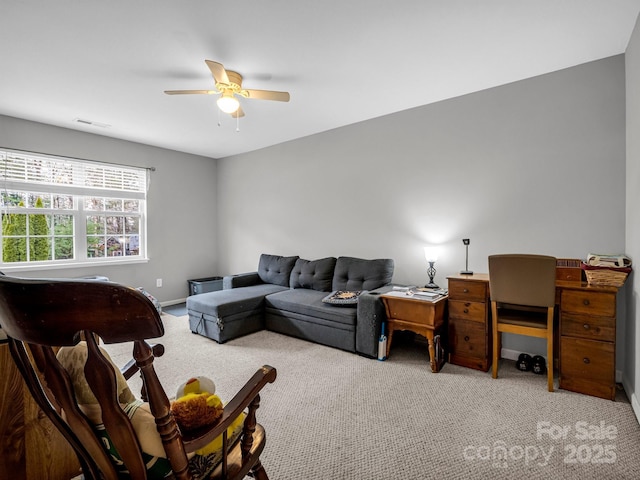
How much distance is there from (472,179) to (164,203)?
433 centimetres

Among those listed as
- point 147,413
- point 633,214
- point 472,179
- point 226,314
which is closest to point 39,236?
point 226,314

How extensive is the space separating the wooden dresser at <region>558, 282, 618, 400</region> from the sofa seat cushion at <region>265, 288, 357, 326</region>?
5.27ft

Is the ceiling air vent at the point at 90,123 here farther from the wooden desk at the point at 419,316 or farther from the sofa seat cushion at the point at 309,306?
the wooden desk at the point at 419,316

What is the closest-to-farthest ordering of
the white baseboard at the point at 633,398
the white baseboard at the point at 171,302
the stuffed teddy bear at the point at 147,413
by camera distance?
1. the stuffed teddy bear at the point at 147,413
2. the white baseboard at the point at 633,398
3. the white baseboard at the point at 171,302

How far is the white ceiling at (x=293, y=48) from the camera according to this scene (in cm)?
193

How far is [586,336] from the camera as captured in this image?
86.8 inches

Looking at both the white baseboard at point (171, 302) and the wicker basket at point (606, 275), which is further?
the white baseboard at point (171, 302)

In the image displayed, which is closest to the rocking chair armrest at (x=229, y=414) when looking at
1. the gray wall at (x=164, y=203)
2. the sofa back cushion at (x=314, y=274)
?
the sofa back cushion at (x=314, y=274)

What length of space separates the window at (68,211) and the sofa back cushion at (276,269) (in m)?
1.85

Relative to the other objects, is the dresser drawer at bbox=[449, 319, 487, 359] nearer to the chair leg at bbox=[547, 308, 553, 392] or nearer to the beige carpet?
the beige carpet

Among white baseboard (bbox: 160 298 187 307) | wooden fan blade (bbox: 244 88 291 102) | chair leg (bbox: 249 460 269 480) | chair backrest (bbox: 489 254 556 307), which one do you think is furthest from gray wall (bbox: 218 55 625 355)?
chair leg (bbox: 249 460 269 480)

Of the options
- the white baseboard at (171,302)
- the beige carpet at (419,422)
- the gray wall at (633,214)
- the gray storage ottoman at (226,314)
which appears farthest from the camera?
the white baseboard at (171,302)

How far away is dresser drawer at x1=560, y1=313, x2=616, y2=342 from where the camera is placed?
84.0 inches

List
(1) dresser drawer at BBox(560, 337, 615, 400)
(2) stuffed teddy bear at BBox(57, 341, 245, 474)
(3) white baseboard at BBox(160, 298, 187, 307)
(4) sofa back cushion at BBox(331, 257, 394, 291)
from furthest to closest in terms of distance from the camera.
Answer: (3) white baseboard at BBox(160, 298, 187, 307)
(4) sofa back cushion at BBox(331, 257, 394, 291)
(1) dresser drawer at BBox(560, 337, 615, 400)
(2) stuffed teddy bear at BBox(57, 341, 245, 474)
